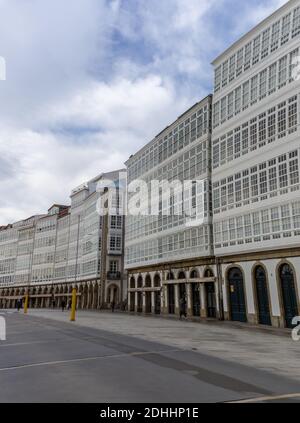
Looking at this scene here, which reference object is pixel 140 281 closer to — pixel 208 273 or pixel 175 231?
pixel 175 231

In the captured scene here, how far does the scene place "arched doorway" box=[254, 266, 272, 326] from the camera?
2925 cm

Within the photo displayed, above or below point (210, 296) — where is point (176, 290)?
above

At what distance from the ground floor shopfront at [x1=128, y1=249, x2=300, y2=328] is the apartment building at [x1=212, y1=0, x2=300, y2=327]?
0.25ft

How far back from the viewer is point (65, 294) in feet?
253

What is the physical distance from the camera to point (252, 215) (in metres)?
30.7

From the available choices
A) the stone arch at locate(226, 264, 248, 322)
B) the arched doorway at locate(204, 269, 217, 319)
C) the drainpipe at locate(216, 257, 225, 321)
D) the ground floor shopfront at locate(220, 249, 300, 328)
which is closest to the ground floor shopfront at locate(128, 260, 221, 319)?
the arched doorway at locate(204, 269, 217, 319)

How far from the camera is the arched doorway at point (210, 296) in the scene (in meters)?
35.6

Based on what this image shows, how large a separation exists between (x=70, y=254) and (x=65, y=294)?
8118mm

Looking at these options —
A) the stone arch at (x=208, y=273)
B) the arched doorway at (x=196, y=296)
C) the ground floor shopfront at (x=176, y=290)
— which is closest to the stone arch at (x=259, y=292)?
the ground floor shopfront at (x=176, y=290)

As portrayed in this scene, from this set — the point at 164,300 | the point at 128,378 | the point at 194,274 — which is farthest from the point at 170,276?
the point at 128,378

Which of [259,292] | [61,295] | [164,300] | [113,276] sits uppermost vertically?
[113,276]

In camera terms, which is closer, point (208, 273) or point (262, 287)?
point (262, 287)
